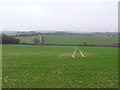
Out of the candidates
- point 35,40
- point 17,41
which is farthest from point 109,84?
point 35,40

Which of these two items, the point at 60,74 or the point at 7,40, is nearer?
the point at 60,74

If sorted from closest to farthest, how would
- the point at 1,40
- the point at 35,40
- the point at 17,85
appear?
the point at 17,85, the point at 1,40, the point at 35,40

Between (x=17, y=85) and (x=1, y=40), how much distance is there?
77.3 m

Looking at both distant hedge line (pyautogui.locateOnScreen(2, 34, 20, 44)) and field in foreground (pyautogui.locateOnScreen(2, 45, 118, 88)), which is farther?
distant hedge line (pyautogui.locateOnScreen(2, 34, 20, 44))

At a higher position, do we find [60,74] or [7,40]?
[7,40]

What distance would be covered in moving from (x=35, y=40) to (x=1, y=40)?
21233mm

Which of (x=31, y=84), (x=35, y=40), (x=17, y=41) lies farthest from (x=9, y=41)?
(x=31, y=84)

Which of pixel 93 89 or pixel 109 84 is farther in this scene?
pixel 109 84

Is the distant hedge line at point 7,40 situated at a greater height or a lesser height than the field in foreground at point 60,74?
greater

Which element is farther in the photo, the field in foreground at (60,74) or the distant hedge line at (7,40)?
the distant hedge line at (7,40)

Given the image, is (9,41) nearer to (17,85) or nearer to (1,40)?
(1,40)

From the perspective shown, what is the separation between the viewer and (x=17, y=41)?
92.1m

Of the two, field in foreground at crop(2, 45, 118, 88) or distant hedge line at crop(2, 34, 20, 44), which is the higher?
distant hedge line at crop(2, 34, 20, 44)

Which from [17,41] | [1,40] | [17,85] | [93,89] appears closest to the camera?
[93,89]
